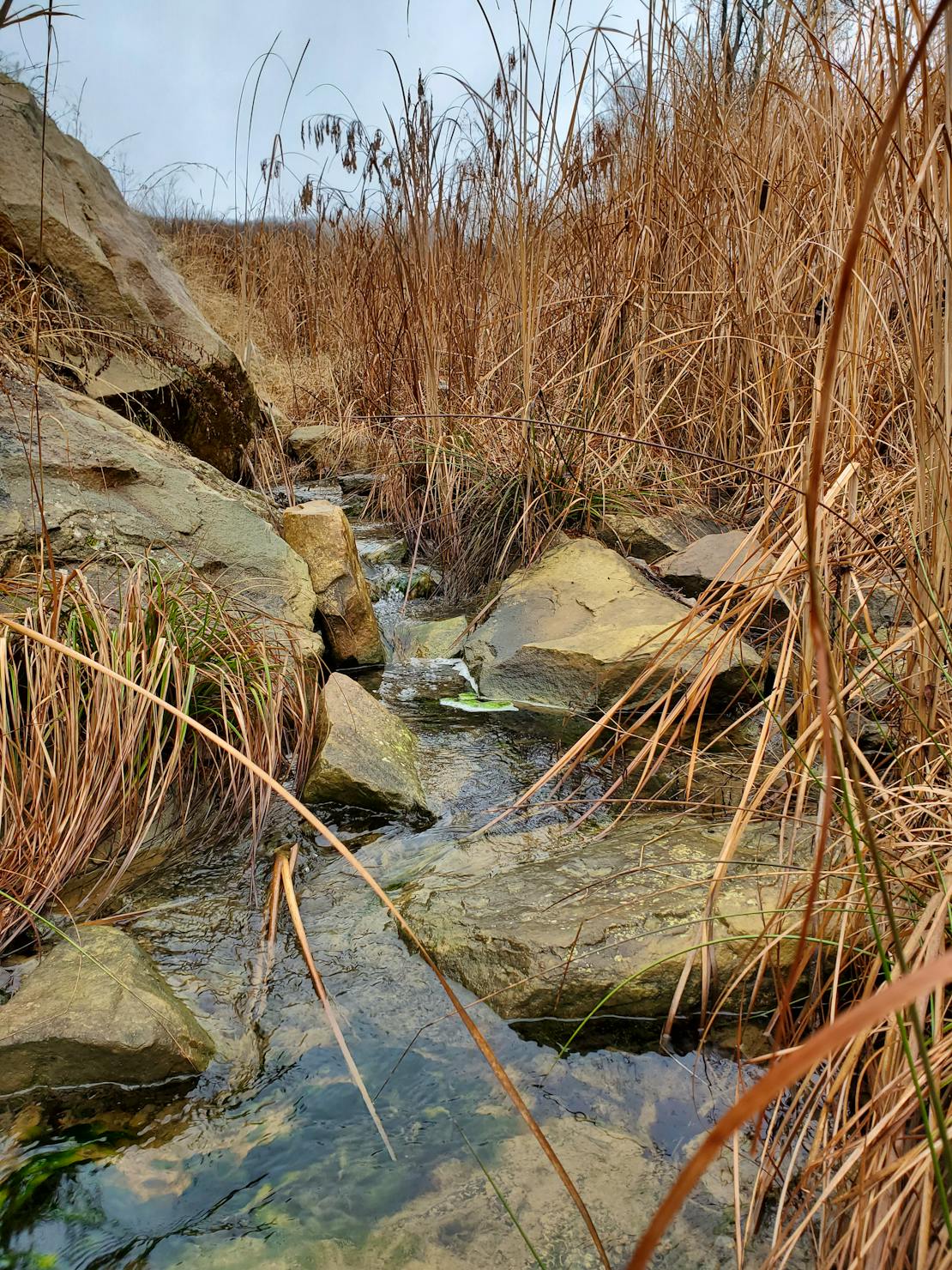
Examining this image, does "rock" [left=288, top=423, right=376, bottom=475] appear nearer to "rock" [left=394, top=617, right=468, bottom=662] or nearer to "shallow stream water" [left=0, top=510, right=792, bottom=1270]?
"rock" [left=394, top=617, right=468, bottom=662]

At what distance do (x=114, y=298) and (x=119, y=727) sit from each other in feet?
10.6

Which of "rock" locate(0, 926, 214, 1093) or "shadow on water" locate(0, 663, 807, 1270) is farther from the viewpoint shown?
"rock" locate(0, 926, 214, 1093)

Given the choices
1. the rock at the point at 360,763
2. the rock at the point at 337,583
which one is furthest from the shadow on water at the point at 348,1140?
the rock at the point at 337,583

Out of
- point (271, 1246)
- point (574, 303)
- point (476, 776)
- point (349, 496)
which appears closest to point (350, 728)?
point (476, 776)

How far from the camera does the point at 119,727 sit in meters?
1.95

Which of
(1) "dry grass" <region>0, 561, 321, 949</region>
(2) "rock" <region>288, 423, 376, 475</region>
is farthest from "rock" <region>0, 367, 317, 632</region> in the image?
(2) "rock" <region>288, 423, 376, 475</region>

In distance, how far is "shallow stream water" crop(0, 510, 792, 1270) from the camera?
3.88 feet

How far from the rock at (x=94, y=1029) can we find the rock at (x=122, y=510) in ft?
4.54

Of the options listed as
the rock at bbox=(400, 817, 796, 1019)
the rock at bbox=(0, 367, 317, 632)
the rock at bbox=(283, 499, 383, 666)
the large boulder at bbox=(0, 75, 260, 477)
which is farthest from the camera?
the large boulder at bbox=(0, 75, 260, 477)

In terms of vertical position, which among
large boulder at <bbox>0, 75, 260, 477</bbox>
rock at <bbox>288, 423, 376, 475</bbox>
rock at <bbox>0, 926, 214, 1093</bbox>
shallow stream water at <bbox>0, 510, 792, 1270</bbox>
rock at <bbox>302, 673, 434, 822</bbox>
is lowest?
shallow stream water at <bbox>0, 510, 792, 1270</bbox>

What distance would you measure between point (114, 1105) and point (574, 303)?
11.9 feet

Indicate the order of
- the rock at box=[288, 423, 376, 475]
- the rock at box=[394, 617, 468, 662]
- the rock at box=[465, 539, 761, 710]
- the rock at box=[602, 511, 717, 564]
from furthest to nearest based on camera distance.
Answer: the rock at box=[288, 423, 376, 475]
the rock at box=[602, 511, 717, 564]
the rock at box=[394, 617, 468, 662]
the rock at box=[465, 539, 761, 710]

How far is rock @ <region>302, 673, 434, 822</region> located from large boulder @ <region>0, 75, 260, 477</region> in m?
2.15

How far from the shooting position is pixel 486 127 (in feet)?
12.1
